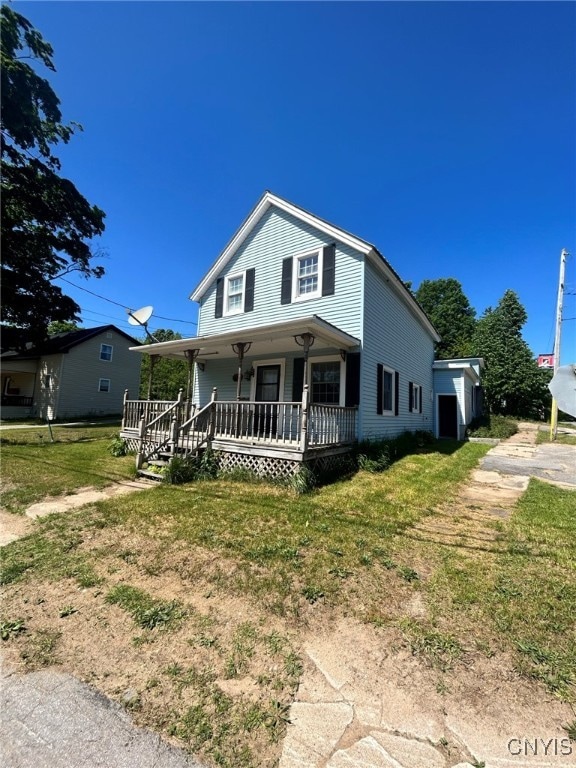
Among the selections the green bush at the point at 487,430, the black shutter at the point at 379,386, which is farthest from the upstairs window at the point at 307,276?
the green bush at the point at 487,430

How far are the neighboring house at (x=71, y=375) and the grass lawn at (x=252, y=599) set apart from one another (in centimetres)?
2045

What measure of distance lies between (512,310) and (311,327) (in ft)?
97.8

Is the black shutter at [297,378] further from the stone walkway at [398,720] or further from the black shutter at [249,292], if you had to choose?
the stone walkway at [398,720]

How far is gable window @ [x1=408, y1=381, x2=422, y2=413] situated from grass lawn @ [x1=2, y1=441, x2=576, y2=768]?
8.06m

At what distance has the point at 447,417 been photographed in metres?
18.7

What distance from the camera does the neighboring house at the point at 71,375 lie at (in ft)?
73.9

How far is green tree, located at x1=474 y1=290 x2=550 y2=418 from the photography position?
27.3 m

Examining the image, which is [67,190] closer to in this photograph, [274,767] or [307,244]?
[307,244]

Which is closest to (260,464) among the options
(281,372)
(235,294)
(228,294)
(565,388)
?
(281,372)

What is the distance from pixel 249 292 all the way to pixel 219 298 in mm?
1508

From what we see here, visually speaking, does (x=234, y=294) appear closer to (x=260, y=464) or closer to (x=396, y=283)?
(x=396, y=283)

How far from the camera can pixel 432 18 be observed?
7547 millimetres

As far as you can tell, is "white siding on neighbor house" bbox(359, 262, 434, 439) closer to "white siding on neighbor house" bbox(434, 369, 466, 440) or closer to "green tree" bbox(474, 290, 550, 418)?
"white siding on neighbor house" bbox(434, 369, 466, 440)

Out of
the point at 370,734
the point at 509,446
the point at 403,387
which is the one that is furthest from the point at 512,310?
the point at 370,734
